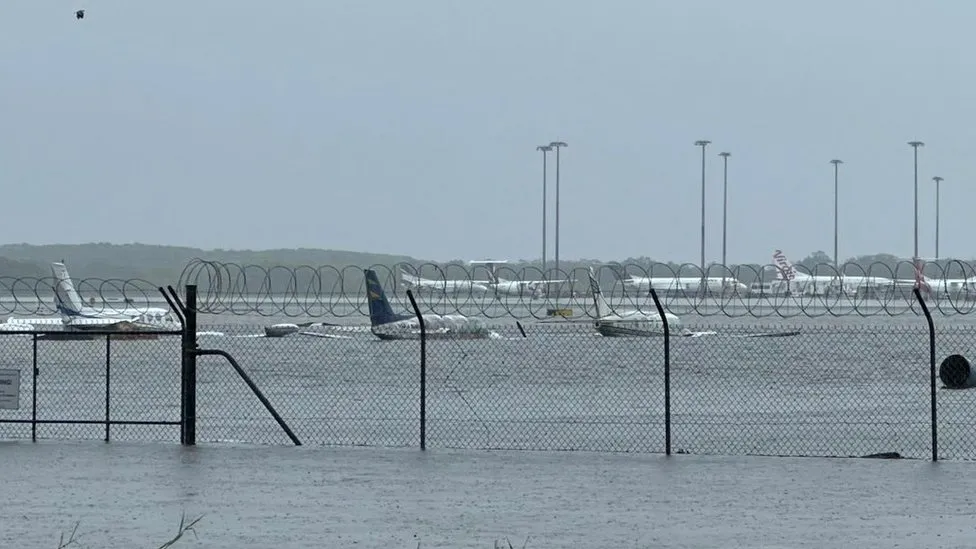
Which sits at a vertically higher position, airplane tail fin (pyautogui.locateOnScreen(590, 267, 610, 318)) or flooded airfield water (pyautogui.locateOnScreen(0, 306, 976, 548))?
airplane tail fin (pyautogui.locateOnScreen(590, 267, 610, 318))

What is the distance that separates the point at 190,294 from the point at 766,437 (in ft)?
32.0

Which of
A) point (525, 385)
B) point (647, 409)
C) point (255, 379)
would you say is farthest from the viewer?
point (255, 379)

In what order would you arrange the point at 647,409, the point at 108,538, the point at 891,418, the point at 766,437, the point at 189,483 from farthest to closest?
the point at 647,409
the point at 891,418
the point at 766,437
the point at 189,483
the point at 108,538

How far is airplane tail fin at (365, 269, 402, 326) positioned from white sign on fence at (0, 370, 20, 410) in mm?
40198

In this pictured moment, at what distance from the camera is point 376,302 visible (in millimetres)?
61250

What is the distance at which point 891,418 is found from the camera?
92.7 ft

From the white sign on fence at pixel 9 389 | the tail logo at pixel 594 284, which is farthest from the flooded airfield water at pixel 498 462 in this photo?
the tail logo at pixel 594 284

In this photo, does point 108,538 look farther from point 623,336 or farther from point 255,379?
point 623,336

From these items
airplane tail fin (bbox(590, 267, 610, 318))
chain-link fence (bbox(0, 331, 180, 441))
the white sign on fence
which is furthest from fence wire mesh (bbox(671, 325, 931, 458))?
the white sign on fence

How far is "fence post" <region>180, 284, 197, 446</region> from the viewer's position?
19.4m

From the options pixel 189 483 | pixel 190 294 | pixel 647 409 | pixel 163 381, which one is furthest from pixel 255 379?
pixel 189 483

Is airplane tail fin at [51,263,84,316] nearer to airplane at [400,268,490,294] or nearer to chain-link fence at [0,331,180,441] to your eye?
chain-link fence at [0,331,180,441]

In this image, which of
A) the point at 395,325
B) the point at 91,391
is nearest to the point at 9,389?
the point at 91,391

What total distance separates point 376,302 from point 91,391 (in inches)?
1016
